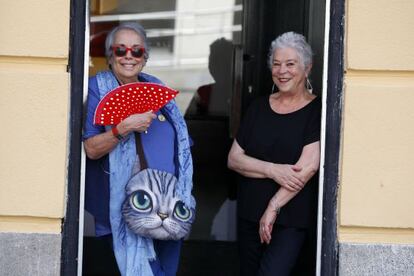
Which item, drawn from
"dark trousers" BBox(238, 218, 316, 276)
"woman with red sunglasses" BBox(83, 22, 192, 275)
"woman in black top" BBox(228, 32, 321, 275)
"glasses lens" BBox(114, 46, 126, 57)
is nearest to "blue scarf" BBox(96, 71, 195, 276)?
"woman with red sunglasses" BBox(83, 22, 192, 275)

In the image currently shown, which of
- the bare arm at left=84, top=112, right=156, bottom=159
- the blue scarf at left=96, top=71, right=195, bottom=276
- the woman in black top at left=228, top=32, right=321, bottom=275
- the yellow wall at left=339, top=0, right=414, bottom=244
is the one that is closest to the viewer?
the bare arm at left=84, top=112, right=156, bottom=159

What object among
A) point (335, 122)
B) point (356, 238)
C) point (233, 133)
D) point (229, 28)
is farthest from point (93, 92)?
point (229, 28)

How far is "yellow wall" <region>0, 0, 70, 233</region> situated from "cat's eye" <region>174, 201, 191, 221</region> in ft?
2.02

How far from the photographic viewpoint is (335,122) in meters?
4.72

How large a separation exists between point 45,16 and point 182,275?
2311 mm

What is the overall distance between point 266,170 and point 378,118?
64 cm

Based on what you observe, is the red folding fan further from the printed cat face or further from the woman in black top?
the woman in black top

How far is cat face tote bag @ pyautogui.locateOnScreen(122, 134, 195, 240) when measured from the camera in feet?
14.6

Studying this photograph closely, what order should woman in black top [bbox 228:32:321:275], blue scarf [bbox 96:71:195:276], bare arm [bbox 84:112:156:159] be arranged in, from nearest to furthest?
bare arm [bbox 84:112:156:159] → blue scarf [bbox 96:71:195:276] → woman in black top [bbox 228:32:321:275]

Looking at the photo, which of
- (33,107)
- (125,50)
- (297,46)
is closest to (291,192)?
(297,46)

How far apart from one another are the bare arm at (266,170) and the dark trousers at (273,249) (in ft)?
0.84

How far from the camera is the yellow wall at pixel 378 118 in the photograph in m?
4.68

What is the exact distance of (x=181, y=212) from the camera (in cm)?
452

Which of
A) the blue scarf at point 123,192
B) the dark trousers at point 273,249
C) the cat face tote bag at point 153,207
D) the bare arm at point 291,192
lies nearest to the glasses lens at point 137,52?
the blue scarf at point 123,192
